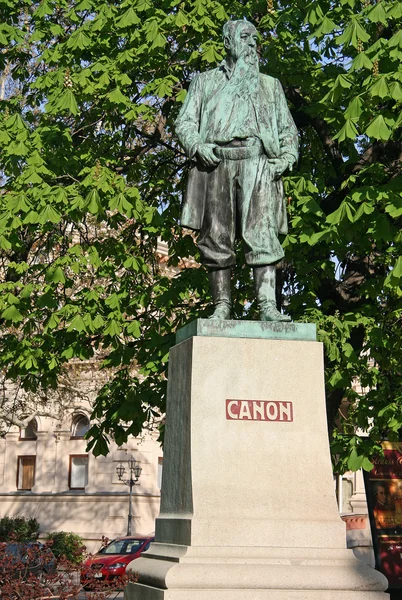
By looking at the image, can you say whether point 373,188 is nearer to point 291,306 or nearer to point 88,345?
point 291,306

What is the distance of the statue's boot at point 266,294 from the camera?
768cm

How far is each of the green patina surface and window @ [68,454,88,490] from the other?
118ft

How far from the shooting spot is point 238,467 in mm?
6996

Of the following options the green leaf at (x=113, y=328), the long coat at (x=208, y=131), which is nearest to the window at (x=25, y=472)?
the green leaf at (x=113, y=328)

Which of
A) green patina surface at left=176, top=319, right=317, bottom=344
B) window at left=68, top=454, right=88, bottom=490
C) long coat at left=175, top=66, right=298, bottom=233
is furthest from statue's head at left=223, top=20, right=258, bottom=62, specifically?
window at left=68, top=454, right=88, bottom=490

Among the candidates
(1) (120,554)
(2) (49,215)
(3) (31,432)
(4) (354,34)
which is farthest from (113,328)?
(3) (31,432)

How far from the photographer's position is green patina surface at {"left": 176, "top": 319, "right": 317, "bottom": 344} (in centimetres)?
733

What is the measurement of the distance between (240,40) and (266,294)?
1.96 metres

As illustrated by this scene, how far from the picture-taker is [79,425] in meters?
43.5

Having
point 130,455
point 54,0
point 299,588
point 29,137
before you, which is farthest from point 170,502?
point 130,455

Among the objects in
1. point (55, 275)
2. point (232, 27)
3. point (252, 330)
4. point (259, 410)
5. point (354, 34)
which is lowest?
point (259, 410)

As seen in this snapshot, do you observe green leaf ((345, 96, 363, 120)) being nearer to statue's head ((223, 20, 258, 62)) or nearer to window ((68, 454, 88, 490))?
statue's head ((223, 20, 258, 62))

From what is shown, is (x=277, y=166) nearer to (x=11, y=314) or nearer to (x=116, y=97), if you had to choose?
(x=116, y=97)

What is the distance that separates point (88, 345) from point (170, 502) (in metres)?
7.26
